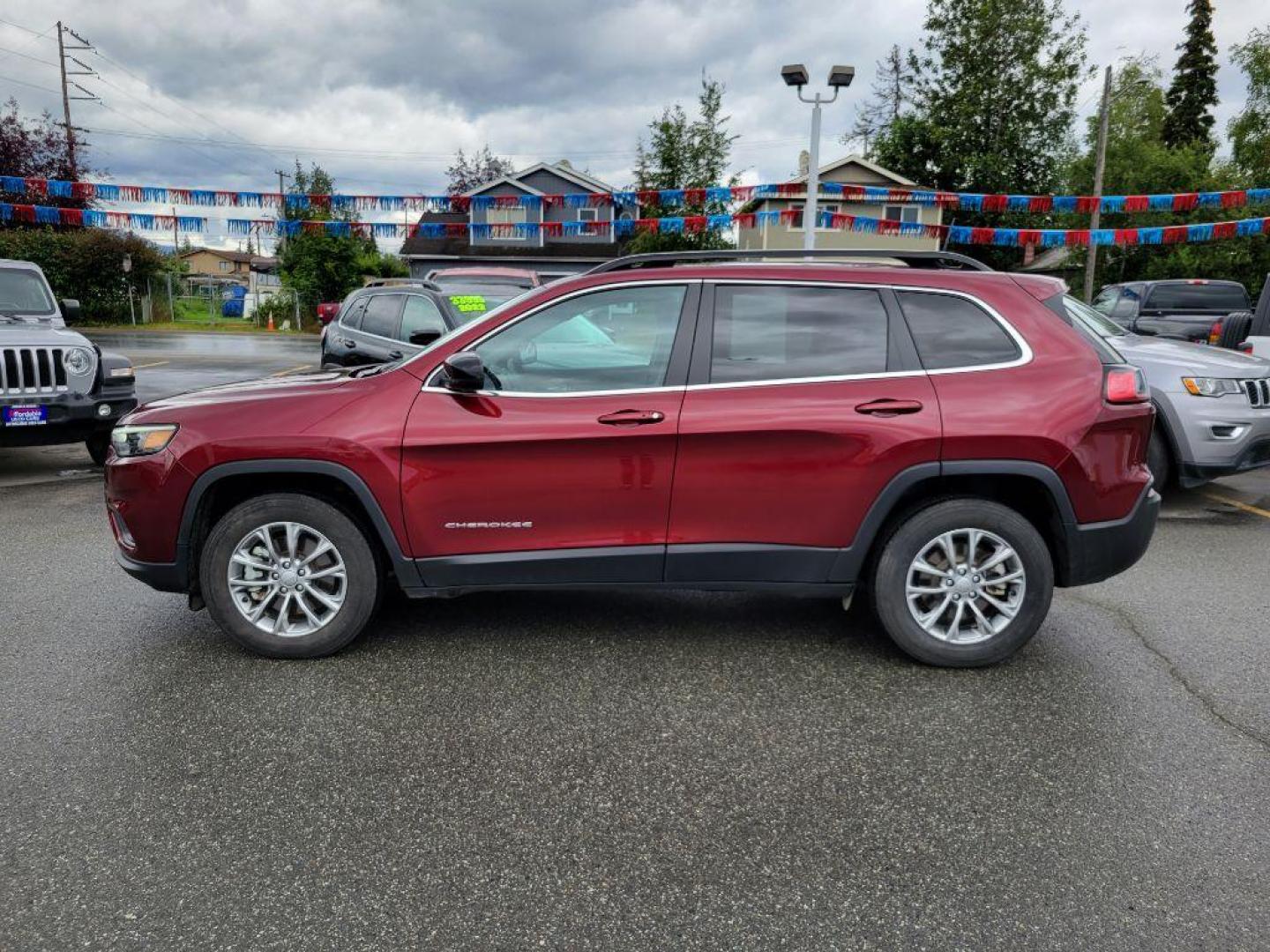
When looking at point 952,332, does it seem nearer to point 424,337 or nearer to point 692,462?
point 692,462

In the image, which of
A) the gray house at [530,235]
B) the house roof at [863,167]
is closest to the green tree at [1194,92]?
the house roof at [863,167]

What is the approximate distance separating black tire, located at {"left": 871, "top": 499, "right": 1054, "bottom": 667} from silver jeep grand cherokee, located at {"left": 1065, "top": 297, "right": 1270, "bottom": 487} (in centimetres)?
385

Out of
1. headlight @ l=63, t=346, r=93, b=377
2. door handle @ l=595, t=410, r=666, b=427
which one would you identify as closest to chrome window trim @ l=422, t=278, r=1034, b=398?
door handle @ l=595, t=410, r=666, b=427

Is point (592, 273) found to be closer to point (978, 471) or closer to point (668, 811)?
point (978, 471)

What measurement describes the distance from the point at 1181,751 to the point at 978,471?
1286 mm

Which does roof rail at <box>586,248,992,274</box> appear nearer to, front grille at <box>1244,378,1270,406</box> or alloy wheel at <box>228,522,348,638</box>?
alloy wheel at <box>228,522,348,638</box>

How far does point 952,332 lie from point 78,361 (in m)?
7.62

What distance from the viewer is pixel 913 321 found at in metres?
3.95

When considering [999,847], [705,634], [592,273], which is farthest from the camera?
[705,634]

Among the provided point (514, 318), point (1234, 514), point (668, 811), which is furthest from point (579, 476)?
point (1234, 514)

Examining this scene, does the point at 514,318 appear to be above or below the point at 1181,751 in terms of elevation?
above

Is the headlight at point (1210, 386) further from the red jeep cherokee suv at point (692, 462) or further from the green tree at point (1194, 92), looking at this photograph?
the green tree at point (1194, 92)

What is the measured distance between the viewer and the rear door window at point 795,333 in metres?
3.91

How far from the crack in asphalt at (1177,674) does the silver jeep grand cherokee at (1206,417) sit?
2810mm
